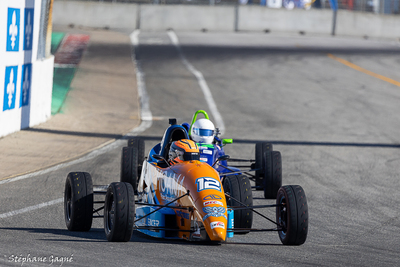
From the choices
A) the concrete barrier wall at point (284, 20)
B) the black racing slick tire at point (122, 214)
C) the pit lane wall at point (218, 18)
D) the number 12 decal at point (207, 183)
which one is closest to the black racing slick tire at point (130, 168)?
the black racing slick tire at point (122, 214)

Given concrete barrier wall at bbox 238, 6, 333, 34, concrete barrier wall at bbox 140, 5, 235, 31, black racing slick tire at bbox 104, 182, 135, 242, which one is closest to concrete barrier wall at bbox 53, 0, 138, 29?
concrete barrier wall at bbox 140, 5, 235, 31

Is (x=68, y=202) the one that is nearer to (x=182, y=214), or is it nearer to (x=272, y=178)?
(x=182, y=214)

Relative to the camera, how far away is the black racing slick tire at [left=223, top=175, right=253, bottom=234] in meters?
8.10

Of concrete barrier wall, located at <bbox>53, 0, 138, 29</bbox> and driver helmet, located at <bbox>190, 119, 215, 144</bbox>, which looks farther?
concrete barrier wall, located at <bbox>53, 0, 138, 29</bbox>

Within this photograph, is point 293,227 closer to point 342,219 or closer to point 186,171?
point 186,171

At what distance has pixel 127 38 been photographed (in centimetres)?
3294

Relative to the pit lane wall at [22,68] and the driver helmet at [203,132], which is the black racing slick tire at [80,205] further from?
the pit lane wall at [22,68]

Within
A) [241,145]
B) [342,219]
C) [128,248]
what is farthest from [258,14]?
[128,248]

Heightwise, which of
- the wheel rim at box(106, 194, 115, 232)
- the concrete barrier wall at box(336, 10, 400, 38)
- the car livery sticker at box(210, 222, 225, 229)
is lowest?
the wheel rim at box(106, 194, 115, 232)

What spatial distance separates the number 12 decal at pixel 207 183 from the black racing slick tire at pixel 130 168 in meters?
3.08

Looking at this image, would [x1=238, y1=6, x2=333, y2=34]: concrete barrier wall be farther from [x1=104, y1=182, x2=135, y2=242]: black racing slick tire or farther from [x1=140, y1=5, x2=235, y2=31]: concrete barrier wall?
[x1=104, y1=182, x2=135, y2=242]: black racing slick tire

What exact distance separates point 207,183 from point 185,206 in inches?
16.8

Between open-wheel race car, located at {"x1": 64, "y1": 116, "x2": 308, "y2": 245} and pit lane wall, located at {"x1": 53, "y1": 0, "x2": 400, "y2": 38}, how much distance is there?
2769 cm

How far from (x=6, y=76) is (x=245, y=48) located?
18.1m
